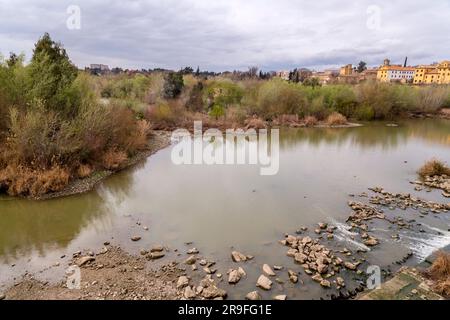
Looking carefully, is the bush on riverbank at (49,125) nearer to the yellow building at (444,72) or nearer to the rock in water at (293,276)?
the rock in water at (293,276)

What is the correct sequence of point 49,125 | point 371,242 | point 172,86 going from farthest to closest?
point 172,86 < point 49,125 < point 371,242

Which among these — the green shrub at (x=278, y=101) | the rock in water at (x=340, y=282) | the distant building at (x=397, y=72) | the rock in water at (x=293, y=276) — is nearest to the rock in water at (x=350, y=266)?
the rock in water at (x=340, y=282)

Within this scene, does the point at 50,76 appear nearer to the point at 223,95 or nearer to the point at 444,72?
the point at 223,95

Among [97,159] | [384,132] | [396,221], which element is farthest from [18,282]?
[384,132]

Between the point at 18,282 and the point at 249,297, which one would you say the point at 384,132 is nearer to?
the point at 249,297

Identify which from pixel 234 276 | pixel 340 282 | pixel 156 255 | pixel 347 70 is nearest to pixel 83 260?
pixel 156 255

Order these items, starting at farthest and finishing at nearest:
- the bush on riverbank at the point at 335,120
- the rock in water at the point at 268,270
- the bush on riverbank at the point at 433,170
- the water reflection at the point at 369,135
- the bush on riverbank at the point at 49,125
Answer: the bush on riverbank at the point at 335,120
the water reflection at the point at 369,135
the bush on riverbank at the point at 433,170
the bush on riverbank at the point at 49,125
the rock in water at the point at 268,270

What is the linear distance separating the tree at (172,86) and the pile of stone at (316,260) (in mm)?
27022

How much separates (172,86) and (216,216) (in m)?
25.7

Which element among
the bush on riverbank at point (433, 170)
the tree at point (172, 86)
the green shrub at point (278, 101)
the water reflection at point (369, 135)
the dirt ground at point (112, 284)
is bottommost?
A: the dirt ground at point (112, 284)

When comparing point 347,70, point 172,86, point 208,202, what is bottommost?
point 208,202

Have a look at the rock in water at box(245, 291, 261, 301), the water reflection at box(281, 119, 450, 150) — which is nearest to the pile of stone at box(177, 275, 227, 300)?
the rock in water at box(245, 291, 261, 301)

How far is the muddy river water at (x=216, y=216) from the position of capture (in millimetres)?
7031

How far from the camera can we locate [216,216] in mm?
9055
